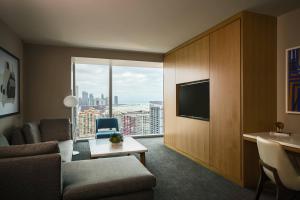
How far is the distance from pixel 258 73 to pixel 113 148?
100 inches

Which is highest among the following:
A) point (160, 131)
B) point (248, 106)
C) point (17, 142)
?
point (248, 106)

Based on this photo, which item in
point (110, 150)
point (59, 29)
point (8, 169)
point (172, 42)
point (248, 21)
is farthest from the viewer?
point (172, 42)

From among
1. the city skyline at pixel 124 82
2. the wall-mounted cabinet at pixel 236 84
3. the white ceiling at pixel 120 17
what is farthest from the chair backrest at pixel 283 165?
the city skyline at pixel 124 82

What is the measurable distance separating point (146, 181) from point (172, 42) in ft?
10.2

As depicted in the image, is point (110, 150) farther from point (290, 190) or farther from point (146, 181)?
point (290, 190)

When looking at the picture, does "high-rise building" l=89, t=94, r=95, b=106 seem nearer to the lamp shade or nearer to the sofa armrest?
the lamp shade

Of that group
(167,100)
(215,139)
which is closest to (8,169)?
(215,139)

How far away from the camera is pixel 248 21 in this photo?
2730 millimetres

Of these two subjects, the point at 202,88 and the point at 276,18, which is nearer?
the point at 276,18

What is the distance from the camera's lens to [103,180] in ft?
6.31

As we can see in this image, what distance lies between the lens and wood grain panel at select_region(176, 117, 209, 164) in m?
3.55

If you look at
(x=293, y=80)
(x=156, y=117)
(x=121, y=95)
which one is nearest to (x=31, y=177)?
(x=293, y=80)

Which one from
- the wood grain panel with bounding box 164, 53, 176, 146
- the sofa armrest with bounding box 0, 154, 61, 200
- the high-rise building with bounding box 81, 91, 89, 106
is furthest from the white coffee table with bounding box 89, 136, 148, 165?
the high-rise building with bounding box 81, 91, 89, 106

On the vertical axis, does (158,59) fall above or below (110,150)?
above
